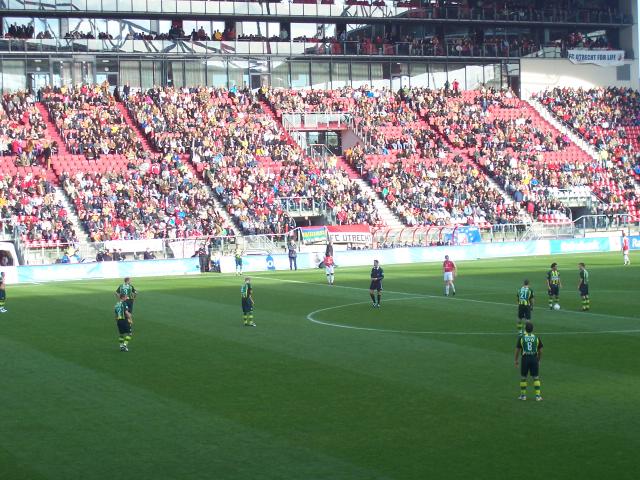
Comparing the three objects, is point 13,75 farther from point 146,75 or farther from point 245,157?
point 245,157

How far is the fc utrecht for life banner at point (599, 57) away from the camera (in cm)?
8650

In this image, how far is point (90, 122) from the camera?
68.0 meters

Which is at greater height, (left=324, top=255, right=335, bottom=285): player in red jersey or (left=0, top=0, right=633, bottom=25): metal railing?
(left=0, top=0, right=633, bottom=25): metal railing

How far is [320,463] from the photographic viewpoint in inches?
597

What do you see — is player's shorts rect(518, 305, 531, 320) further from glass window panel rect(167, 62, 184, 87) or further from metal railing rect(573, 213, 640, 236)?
glass window panel rect(167, 62, 184, 87)

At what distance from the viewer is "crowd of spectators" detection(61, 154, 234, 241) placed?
5859 cm

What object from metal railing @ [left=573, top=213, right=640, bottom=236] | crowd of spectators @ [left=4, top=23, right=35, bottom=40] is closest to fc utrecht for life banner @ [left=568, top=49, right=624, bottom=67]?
metal railing @ [left=573, top=213, right=640, bottom=236]

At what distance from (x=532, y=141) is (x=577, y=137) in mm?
5121

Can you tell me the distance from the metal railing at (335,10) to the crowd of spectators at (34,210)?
1714 centimetres

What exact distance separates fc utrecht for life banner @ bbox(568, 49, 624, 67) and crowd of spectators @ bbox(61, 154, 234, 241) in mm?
37380

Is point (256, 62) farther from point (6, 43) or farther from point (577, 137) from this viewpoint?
point (577, 137)

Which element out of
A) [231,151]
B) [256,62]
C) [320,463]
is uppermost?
[256,62]

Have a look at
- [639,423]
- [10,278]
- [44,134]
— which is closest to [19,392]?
[639,423]

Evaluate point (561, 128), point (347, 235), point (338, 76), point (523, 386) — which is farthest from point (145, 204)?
point (523, 386)
